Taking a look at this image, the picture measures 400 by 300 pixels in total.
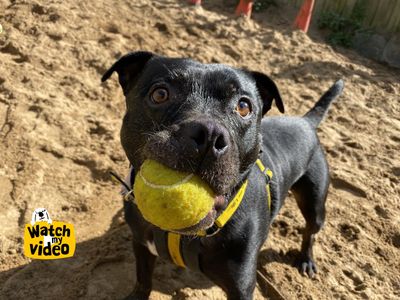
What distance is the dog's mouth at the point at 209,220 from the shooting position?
2004 millimetres

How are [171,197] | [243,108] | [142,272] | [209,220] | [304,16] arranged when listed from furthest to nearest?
[304,16] → [142,272] → [243,108] → [209,220] → [171,197]

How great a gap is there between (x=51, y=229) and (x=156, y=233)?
48.0 inches

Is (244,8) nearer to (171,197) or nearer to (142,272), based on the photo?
(142,272)

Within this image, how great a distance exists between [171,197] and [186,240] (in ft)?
2.31

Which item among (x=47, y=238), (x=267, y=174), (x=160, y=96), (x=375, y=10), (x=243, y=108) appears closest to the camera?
(x=160, y=96)

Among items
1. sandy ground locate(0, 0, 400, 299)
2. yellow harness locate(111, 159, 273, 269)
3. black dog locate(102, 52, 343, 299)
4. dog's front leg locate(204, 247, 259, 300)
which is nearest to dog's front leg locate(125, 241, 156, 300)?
black dog locate(102, 52, 343, 299)

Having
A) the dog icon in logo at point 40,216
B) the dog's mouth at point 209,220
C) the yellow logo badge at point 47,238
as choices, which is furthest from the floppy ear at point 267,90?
the dog icon in logo at point 40,216

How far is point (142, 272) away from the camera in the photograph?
9.57 feet

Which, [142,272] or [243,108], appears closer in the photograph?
[243,108]

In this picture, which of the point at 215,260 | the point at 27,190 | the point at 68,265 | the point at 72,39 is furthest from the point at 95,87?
the point at 215,260

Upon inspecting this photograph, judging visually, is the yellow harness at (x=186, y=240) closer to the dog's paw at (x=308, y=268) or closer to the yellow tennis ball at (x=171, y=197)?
the yellow tennis ball at (x=171, y=197)

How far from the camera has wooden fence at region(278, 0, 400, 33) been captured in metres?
7.30

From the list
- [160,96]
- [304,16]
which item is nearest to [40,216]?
[160,96]

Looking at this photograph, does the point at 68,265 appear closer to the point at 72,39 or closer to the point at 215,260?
the point at 215,260
